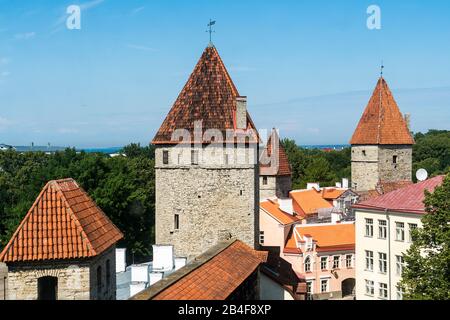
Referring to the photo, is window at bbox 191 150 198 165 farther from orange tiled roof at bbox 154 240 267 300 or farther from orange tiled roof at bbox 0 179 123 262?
orange tiled roof at bbox 0 179 123 262

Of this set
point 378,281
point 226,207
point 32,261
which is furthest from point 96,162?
point 32,261

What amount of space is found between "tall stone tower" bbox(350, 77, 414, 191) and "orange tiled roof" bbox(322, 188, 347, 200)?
2707 mm

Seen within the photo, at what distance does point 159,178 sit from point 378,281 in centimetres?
1189

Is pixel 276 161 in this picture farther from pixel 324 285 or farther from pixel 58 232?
pixel 58 232

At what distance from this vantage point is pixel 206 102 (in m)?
20.7

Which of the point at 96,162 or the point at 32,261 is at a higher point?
the point at 96,162

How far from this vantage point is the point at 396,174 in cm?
4416

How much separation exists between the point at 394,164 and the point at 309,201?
7746 mm

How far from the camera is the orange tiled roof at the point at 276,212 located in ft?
102

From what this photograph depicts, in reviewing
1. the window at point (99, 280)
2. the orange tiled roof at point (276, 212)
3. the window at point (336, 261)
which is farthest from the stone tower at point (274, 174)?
the window at point (99, 280)

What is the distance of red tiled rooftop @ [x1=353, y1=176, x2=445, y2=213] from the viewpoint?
80.0 ft

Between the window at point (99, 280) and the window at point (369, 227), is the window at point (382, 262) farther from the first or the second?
the window at point (99, 280)

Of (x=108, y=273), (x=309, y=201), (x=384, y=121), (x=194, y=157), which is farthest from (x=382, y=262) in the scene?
(x=384, y=121)
